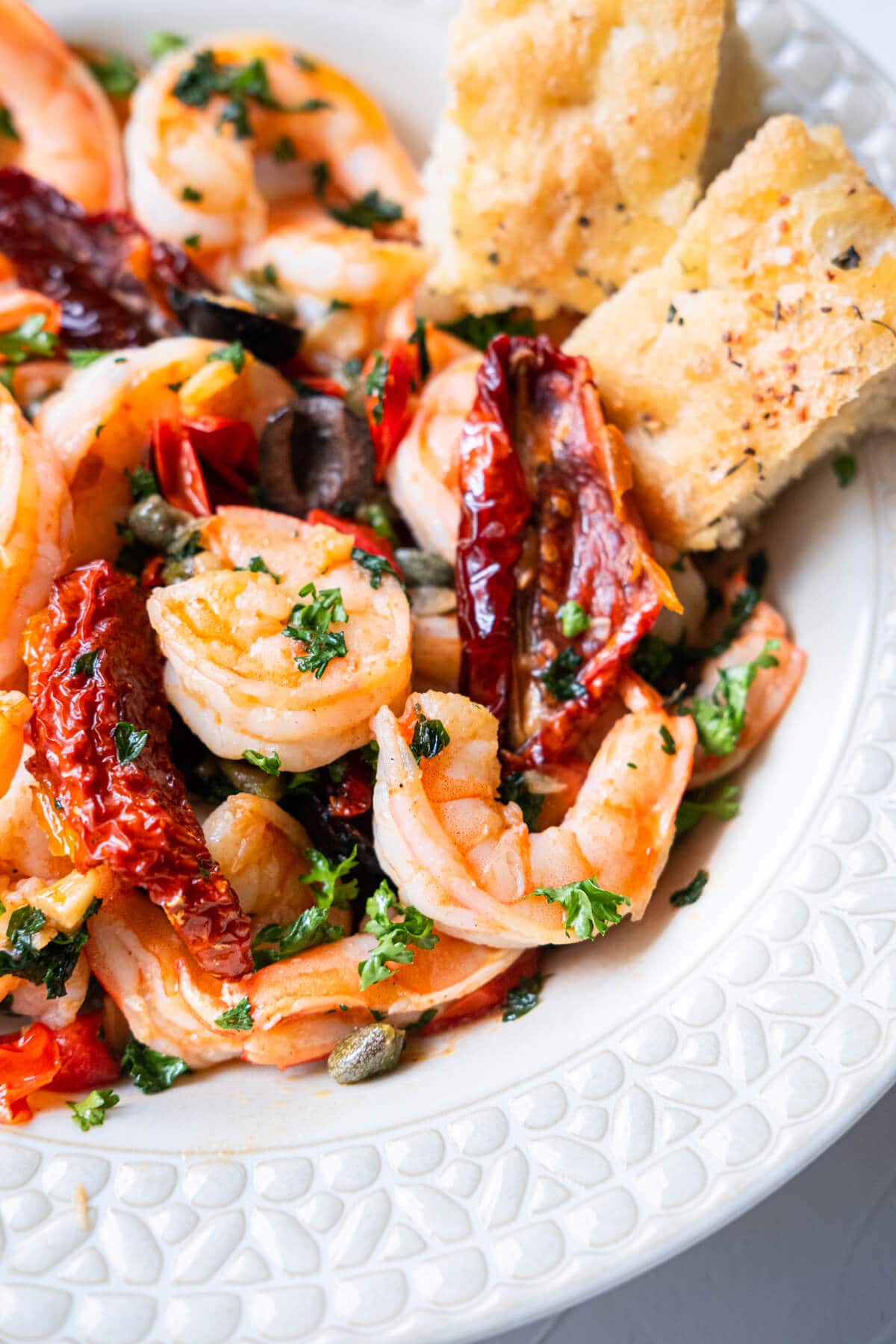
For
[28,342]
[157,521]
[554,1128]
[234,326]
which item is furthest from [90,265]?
[554,1128]

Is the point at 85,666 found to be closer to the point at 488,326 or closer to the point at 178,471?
the point at 178,471

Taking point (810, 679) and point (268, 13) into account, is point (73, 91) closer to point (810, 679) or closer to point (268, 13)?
point (268, 13)

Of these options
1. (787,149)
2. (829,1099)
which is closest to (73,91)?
(787,149)

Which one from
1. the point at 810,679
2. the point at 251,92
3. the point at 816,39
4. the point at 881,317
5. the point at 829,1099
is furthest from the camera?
the point at 251,92

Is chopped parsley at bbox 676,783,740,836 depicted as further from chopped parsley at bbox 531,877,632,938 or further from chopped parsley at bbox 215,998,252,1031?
chopped parsley at bbox 215,998,252,1031

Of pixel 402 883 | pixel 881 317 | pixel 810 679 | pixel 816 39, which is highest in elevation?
pixel 816 39

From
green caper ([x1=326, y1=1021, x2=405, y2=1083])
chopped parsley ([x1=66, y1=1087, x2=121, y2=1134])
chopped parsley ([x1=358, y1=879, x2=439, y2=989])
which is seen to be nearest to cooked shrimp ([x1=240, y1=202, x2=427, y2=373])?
chopped parsley ([x1=358, y1=879, x2=439, y2=989])
